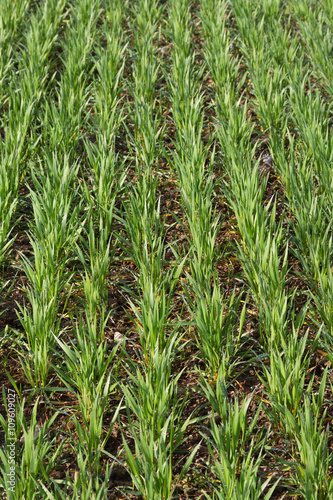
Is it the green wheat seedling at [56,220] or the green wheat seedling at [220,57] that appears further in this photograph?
the green wheat seedling at [220,57]

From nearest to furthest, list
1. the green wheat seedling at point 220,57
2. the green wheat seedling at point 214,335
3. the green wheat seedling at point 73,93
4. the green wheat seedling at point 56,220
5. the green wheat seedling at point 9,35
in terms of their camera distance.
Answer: the green wheat seedling at point 214,335 → the green wheat seedling at point 56,220 → the green wheat seedling at point 73,93 → the green wheat seedling at point 220,57 → the green wheat seedling at point 9,35

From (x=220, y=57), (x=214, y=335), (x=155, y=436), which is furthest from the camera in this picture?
(x=220, y=57)

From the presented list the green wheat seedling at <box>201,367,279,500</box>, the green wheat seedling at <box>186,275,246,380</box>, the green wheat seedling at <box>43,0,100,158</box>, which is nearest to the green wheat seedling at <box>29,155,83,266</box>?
the green wheat seedling at <box>43,0,100,158</box>

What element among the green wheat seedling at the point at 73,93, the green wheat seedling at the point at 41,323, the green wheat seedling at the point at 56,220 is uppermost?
the green wheat seedling at the point at 73,93

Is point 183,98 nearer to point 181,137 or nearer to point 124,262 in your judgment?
point 181,137

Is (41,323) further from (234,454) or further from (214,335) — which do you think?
(234,454)

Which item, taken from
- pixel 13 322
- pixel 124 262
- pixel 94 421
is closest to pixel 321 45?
pixel 124 262

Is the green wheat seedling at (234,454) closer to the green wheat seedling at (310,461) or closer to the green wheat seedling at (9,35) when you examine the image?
the green wheat seedling at (310,461)

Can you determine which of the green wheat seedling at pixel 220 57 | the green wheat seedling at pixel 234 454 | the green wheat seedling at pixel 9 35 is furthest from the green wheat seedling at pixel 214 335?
the green wheat seedling at pixel 9 35

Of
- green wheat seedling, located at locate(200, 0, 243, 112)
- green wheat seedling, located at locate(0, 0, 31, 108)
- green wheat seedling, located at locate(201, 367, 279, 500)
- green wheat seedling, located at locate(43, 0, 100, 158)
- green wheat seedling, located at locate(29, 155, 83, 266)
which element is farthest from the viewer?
green wheat seedling, located at locate(0, 0, 31, 108)

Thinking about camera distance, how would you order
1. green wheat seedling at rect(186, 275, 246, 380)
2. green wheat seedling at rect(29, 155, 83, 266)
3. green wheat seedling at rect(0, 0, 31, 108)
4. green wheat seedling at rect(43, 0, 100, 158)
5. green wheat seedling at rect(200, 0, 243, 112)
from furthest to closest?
green wheat seedling at rect(0, 0, 31, 108)
green wheat seedling at rect(200, 0, 243, 112)
green wheat seedling at rect(43, 0, 100, 158)
green wheat seedling at rect(29, 155, 83, 266)
green wheat seedling at rect(186, 275, 246, 380)

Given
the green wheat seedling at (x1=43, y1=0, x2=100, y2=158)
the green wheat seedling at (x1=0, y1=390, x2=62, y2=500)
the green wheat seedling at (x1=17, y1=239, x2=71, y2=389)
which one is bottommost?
the green wheat seedling at (x1=0, y1=390, x2=62, y2=500)

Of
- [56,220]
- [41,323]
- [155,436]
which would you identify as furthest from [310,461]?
[56,220]

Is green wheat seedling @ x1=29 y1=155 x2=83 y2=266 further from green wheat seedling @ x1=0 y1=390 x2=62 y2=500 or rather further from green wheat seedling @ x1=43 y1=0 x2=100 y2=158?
green wheat seedling @ x1=0 y1=390 x2=62 y2=500
